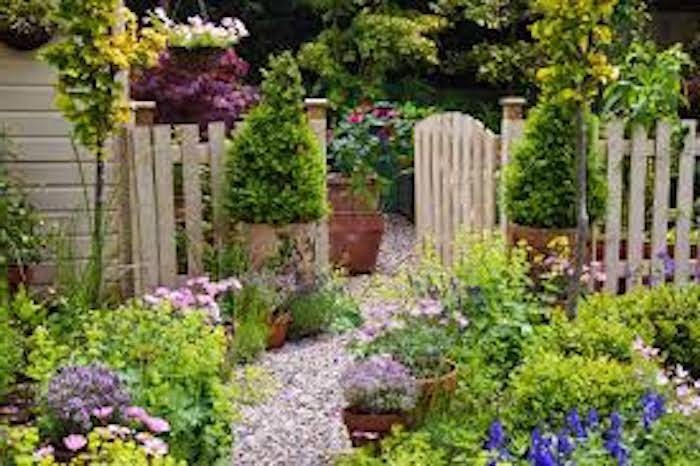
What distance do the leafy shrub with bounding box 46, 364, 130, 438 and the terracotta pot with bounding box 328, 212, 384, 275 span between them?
4.53m

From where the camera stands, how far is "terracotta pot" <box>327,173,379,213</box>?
796 centimetres

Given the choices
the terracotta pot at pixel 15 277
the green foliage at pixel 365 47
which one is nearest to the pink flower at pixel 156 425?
the terracotta pot at pixel 15 277

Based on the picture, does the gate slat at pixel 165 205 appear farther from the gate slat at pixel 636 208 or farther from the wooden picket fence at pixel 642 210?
the gate slat at pixel 636 208

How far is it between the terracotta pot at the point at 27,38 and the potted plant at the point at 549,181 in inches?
110

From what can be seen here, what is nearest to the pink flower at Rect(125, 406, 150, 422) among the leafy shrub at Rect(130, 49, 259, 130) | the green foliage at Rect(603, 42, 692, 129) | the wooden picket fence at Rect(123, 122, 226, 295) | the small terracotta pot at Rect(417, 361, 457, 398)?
the small terracotta pot at Rect(417, 361, 457, 398)

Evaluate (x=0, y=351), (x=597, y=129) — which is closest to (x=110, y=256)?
(x=0, y=351)

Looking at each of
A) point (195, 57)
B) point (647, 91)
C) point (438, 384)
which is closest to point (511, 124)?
point (647, 91)

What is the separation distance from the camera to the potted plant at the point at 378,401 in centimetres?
Answer: 371

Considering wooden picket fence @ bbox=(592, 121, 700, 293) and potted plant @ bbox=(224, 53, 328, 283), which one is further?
wooden picket fence @ bbox=(592, 121, 700, 293)

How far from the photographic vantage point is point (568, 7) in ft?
14.2

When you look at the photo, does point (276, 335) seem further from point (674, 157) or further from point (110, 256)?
point (674, 157)

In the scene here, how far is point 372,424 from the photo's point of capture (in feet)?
12.2

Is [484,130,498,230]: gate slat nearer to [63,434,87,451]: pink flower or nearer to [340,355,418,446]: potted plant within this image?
[340,355,418,446]: potted plant

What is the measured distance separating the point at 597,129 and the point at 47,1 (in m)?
3.17
